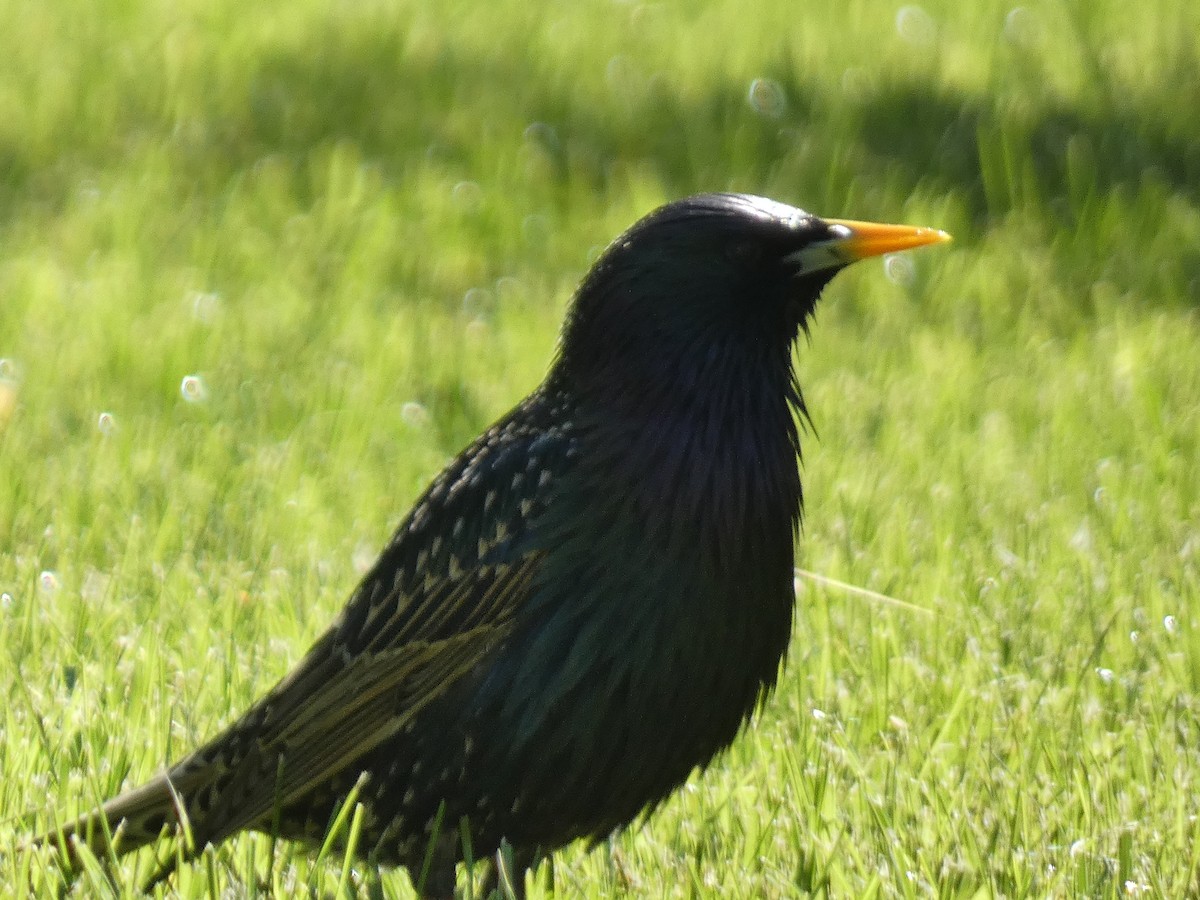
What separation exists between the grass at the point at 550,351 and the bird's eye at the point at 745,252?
0.98 metres

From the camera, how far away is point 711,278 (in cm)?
350

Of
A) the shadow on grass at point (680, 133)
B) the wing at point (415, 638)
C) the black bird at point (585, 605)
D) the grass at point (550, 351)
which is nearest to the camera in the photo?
the black bird at point (585, 605)

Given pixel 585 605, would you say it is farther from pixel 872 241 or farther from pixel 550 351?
pixel 550 351

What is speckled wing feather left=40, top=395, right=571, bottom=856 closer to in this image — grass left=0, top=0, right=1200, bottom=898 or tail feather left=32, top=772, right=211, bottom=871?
tail feather left=32, top=772, right=211, bottom=871

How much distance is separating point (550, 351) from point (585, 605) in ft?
9.92

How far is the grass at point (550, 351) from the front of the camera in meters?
3.71

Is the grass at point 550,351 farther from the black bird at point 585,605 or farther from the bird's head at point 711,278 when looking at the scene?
the bird's head at point 711,278

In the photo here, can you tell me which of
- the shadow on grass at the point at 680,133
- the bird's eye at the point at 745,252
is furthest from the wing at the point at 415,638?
the shadow on grass at the point at 680,133

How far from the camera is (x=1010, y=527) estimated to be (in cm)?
505

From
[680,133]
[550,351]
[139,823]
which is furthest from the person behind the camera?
[680,133]

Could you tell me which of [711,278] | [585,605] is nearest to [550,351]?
[711,278]

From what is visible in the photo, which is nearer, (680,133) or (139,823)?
Answer: (139,823)

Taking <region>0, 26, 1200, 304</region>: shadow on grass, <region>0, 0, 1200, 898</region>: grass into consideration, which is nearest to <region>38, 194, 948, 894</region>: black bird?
<region>0, 0, 1200, 898</region>: grass

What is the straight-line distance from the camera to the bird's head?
11.4 ft
